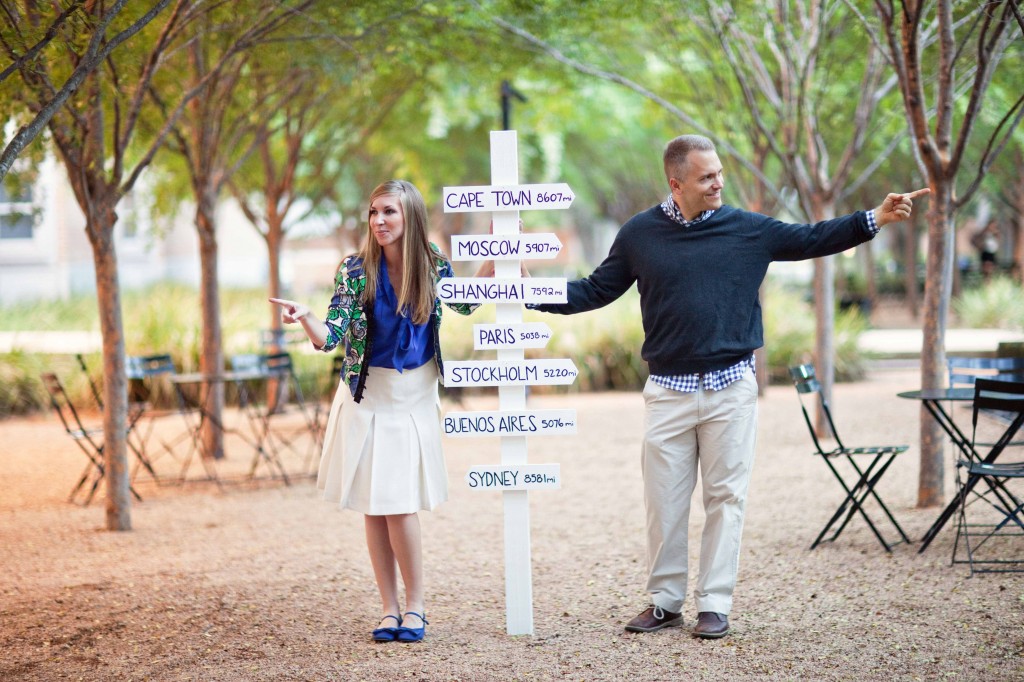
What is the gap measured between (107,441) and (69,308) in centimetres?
1234

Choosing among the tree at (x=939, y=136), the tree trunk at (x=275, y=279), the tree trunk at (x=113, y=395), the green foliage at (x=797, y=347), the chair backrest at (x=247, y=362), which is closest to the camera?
the tree at (x=939, y=136)

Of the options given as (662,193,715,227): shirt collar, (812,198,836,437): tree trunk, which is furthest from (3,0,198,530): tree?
(812,198,836,437): tree trunk

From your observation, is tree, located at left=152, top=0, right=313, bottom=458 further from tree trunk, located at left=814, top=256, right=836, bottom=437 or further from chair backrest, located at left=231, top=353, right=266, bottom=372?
tree trunk, located at left=814, top=256, right=836, bottom=437

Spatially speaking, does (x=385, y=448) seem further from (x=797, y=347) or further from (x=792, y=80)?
(x=797, y=347)

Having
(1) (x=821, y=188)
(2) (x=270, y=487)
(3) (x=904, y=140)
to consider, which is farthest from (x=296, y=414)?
(3) (x=904, y=140)

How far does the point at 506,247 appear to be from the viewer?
15.7ft

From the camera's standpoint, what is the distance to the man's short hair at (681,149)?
461 centimetres

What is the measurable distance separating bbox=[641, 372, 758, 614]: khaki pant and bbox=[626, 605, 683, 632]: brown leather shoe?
0.14 ft

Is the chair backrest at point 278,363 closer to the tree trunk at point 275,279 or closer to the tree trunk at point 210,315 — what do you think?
the tree trunk at point 210,315

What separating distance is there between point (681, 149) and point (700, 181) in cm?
16

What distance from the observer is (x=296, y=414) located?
14.5m

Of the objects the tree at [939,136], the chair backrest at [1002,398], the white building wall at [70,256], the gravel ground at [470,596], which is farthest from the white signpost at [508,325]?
the white building wall at [70,256]

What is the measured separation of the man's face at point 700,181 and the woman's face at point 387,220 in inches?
45.9

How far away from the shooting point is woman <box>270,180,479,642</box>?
4.70 metres
